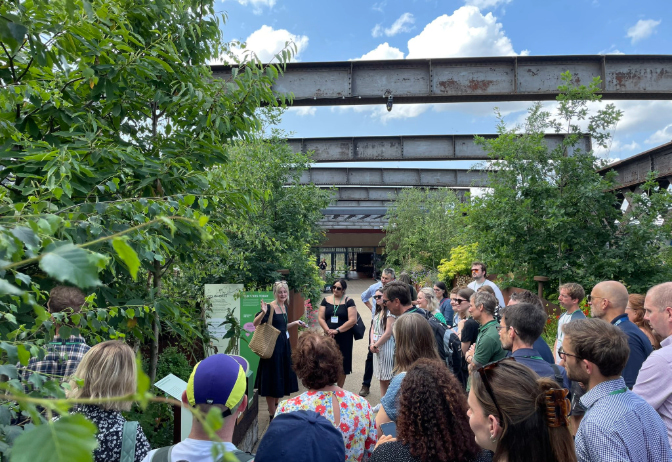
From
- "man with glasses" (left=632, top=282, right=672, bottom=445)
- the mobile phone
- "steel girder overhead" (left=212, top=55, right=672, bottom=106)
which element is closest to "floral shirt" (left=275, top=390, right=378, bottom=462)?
the mobile phone

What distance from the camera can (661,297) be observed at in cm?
317

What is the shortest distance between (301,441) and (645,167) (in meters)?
10.6

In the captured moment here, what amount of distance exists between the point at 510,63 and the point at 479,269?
457 centimetres

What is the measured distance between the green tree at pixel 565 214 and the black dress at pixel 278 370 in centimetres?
566

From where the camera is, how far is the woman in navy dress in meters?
5.78

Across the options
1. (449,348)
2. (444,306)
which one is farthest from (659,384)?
(444,306)

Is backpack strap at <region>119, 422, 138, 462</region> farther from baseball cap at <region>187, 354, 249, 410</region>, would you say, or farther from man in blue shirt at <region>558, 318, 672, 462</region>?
man in blue shirt at <region>558, 318, 672, 462</region>

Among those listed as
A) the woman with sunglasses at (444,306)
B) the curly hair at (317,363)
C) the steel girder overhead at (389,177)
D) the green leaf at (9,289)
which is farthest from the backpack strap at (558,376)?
the steel girder overhead at (389,177)

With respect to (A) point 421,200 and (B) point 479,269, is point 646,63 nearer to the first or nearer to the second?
(B) point 479,269

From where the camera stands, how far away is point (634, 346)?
348 cm

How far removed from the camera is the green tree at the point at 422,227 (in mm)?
18953

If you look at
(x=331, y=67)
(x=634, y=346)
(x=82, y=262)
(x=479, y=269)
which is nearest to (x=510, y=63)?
(x=331, y=67)

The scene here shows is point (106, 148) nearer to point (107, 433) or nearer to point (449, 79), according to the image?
point (107, 433)

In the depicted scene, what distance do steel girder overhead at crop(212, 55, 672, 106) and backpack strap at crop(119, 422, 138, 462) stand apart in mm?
7452
